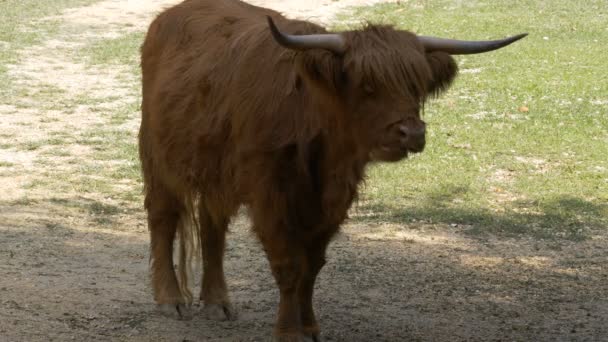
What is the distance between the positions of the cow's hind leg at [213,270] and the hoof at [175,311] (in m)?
0.13

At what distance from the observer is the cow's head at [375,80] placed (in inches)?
207

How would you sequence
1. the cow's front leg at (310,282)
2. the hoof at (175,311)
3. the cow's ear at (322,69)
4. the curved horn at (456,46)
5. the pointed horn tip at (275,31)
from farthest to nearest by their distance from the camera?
the hoof at (175,311), the cow's front leg at (310,282), the curved horn at (456,46), the cow's ear at (322,69), the pointed horn tip at (275,31)

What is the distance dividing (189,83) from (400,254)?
267 cm

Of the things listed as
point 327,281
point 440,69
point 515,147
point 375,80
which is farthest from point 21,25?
point 375,80

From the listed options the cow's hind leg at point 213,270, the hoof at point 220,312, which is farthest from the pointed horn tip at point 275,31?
the hoof at point 220,312

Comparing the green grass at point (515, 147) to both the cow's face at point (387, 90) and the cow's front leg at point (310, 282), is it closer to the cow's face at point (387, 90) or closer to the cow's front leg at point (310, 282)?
the cow's face at point (387, 90)

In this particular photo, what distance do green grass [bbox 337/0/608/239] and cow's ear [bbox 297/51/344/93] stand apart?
127 cm

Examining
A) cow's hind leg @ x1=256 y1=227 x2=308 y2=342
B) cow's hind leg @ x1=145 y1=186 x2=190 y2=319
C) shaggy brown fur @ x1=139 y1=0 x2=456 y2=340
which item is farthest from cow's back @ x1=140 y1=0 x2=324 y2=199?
cow's hind leg @ x1=256 y1=227 x2=308 y2=342

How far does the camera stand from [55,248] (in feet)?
27.2

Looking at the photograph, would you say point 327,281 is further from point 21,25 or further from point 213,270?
point 21,25

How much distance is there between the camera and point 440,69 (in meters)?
5.64

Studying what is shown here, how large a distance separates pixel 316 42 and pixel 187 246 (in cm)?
254

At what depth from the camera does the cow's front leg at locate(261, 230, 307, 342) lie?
234 inches

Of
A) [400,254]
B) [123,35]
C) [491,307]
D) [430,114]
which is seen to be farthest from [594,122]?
[123,35]
